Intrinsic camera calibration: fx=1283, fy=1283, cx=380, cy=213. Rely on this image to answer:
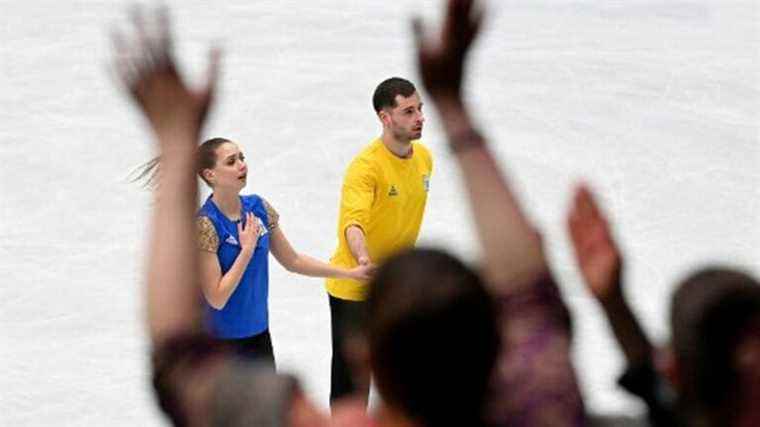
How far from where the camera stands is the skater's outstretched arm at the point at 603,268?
1.76m

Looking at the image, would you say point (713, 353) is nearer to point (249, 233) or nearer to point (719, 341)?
point (719, 341)

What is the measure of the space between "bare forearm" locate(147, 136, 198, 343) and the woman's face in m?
2.99

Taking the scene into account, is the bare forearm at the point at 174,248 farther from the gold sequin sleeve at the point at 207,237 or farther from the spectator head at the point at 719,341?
the gold sequin sleeve at the point at 207,237

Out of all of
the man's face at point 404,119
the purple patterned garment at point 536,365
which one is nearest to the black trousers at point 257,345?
the man's face at point 404,119

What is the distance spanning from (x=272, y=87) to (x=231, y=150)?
18.7ft

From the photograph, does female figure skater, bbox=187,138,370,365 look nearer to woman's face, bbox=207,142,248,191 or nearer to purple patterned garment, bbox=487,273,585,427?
woman's face, bbox=207,142,248,191

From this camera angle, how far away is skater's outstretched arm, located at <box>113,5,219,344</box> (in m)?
1.70

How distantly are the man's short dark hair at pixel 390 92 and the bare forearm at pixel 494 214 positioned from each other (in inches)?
132

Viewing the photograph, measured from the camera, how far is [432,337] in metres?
1.46

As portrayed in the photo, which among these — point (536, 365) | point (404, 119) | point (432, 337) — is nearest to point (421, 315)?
point (432, 337)

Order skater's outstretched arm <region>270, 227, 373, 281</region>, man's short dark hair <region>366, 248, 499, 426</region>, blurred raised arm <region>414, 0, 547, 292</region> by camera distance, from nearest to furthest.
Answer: man's short dark hair <region>366, 248, 499, 426</region>
blurred raised arm <region>414, 0, 547, 292</region>
skater's outstretched arm <region>270, 227, 373, 281</region>

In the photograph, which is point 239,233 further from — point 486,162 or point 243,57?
point 243,57

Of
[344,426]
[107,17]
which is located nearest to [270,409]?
[344,426]

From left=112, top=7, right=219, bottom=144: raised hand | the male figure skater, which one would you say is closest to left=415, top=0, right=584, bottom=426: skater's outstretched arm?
left=112, top=7, right=219, bottom=144: raised hand
